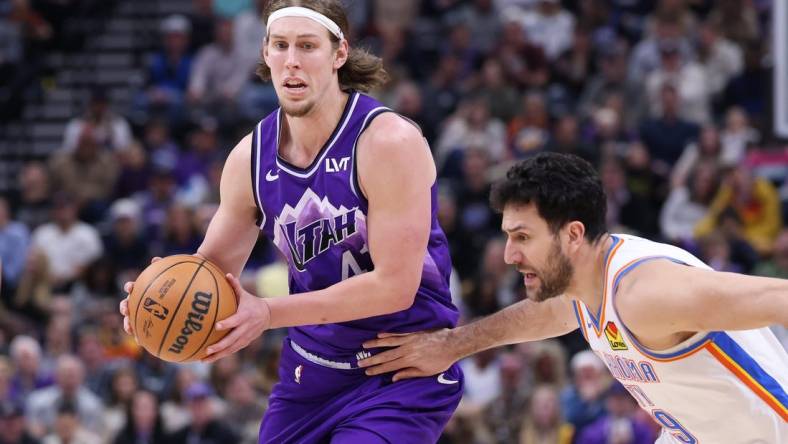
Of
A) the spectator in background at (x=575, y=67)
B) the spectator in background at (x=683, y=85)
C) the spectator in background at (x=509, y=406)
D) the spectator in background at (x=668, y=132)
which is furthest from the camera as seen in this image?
the spectator in background at (x=575, y=67)

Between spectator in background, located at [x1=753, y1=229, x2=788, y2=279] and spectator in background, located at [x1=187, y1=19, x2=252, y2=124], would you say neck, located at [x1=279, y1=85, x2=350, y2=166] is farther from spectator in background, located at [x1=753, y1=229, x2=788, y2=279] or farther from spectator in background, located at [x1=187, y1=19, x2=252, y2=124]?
spectator in background, located at [x1=187, y1=19, x2=252, y2=124]

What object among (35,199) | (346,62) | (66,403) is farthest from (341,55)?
(35,199)

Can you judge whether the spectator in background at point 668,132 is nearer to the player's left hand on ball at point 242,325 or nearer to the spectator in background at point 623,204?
the spectator in background at point 623,204

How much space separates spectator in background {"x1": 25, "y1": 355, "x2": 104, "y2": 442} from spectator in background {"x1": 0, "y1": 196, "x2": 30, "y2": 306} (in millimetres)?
1873

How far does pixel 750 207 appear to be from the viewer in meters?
11.8

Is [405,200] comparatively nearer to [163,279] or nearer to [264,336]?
[163,279]

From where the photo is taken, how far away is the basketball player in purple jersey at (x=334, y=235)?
477 centimetres

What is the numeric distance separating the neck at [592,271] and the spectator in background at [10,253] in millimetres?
9133

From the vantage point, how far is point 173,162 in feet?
45.8

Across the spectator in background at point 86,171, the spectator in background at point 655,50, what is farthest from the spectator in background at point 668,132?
the spectator in background at point 86,171

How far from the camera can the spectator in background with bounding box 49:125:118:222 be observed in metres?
13.9

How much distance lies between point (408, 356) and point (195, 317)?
3.07 feet

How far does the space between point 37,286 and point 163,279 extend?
8.43 meters

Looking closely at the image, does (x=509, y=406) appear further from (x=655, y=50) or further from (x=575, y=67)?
(x=655, y=50)
